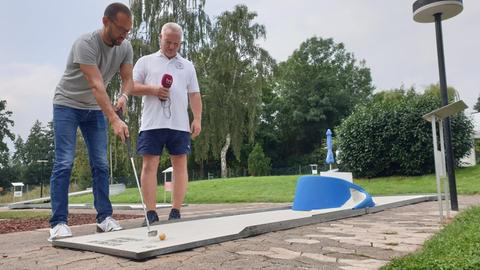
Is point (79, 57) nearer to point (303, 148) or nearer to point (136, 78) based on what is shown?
point (136, 78)

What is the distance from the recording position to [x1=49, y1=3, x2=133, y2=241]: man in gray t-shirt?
10.6 ft

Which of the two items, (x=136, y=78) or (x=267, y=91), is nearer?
(x=136, y=78)

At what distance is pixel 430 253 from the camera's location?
2334 millimetres

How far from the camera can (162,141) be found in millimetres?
3914

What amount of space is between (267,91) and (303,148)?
7442 millimetres

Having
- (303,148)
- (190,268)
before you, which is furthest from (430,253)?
(303,148)

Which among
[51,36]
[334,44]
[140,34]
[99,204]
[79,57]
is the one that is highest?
[334,44]

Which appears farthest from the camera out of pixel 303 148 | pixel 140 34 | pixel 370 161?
pixel 303 148

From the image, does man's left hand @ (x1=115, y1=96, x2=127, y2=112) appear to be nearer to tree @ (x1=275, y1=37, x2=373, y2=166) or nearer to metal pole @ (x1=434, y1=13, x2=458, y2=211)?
metal pole @ (x1=434, y1=13, x2=458, y2=211)

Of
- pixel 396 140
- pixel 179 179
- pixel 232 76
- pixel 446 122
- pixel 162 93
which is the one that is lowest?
pixel 179 179

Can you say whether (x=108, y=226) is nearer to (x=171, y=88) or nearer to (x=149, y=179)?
(x=149, y=179)

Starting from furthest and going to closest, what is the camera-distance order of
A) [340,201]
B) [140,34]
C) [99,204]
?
1. [140,34]
2. [340,201]
3. [99,204]

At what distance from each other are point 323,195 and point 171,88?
2072 millimetres

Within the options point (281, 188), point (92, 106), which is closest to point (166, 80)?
point (92, 106)
